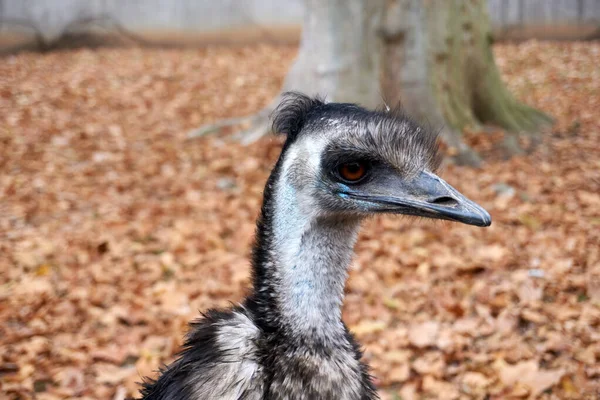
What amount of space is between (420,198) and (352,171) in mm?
221

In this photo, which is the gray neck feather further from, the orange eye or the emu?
the orange eye

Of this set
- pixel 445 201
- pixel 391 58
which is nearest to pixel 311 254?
pixel 445 201

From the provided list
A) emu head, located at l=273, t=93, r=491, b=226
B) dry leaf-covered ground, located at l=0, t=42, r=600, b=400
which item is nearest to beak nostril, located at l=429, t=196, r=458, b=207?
emu head, located at l=273, t=93, r=491, b=226

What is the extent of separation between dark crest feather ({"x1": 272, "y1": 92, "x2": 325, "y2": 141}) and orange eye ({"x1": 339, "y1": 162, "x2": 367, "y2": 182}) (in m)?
0.18

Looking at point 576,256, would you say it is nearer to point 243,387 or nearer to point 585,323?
point 585,323

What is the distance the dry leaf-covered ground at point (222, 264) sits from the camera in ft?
11.2

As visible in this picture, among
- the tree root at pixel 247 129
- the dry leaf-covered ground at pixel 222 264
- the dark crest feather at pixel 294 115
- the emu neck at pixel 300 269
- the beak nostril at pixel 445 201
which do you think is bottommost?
the dry leaf-covered ground at pixel 222 264

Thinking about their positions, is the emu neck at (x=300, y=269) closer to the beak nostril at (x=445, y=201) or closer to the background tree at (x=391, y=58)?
the beak nostril at (x=445, y=201)

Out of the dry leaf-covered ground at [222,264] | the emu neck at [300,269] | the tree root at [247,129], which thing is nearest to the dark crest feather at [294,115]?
the emu neck at [300,269]

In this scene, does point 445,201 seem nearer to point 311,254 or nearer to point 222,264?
point 311,254

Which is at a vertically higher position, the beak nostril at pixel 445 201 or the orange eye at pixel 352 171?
the orange eye at pixel 352 171

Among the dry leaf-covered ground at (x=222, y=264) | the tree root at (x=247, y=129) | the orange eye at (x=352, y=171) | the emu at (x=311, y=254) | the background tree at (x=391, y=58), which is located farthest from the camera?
the tree root at (x=247, y=129)

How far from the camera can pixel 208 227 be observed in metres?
5.00

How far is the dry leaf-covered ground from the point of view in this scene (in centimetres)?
341
